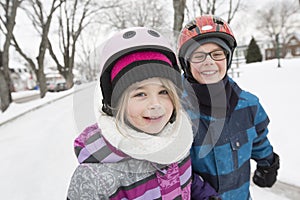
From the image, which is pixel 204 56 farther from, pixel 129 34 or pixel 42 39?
pixel 42 39

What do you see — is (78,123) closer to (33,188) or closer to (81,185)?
(81,185)

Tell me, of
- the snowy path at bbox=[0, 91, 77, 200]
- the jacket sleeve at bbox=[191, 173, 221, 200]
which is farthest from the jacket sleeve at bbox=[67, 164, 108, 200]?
the snowy path at bbox=[0, 91, 77, 200]

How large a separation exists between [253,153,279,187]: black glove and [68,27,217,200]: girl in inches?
34.1

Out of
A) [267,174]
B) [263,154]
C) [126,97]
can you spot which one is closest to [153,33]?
[126,97]

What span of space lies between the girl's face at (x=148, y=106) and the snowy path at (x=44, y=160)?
178 mm

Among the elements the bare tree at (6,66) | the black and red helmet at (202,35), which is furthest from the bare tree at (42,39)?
the black and red helmet at (202,35)

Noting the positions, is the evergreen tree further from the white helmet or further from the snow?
the white helmet

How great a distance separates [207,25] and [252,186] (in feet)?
6.80

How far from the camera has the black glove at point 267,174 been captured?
176cm

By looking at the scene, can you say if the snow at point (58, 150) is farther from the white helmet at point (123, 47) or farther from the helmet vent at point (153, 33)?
the helmet vent at point (153, 33)

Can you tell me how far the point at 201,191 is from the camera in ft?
4.66

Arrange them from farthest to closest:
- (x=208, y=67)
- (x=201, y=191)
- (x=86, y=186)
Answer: (x=208, y=67), (x=201, y=191), (x=86, y=186)

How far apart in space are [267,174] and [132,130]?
1.13 meters

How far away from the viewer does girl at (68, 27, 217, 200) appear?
3.58 ft
